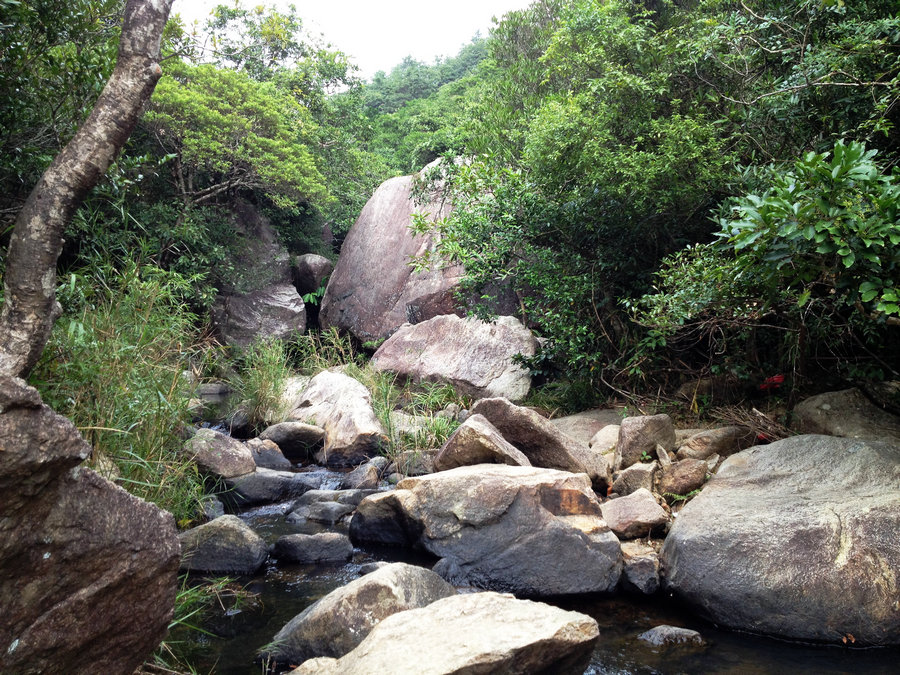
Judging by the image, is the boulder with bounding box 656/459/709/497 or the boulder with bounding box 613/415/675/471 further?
the boulder with bounding box 613/415/675/471

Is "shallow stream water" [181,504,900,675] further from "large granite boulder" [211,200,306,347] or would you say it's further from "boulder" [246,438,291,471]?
"large granite boulder" [211,200,306,347]

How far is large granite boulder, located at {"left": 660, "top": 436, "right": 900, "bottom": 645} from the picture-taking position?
10.9 feet

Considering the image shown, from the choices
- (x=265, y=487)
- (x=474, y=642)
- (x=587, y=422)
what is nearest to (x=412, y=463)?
(x=265, y=487)

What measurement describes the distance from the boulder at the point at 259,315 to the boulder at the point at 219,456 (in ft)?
22.7

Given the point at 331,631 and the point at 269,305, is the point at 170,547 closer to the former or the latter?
the point at 331,631

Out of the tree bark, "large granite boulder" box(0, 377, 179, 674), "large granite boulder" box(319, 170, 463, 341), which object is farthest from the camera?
"large granite boulder" box(319, 170, 463, 341)

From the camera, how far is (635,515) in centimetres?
468

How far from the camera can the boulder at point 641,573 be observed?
402 cm

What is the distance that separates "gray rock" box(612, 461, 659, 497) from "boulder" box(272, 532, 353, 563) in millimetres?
2387

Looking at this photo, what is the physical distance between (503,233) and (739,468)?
4.27 metres

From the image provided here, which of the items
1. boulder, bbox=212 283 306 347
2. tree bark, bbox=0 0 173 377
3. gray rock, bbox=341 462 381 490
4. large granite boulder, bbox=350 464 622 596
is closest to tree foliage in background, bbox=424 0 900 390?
large granite boulder, bbox=350 464 622 596

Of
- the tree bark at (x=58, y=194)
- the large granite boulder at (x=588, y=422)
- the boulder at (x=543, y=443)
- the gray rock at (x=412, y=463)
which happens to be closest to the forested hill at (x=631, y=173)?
the large granite boulder at (x=588, y=422)

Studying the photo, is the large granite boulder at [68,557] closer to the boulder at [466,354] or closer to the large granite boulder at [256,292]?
the boulder at [466,354]

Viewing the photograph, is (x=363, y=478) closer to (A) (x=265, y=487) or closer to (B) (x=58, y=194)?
(A) (x=265, y=487)
